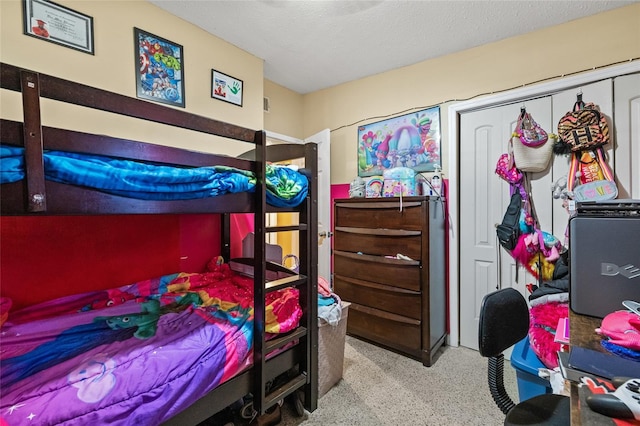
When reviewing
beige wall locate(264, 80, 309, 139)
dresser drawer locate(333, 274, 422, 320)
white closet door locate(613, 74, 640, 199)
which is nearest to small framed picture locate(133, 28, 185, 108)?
beige wall locate(264, 80, 309, 139)

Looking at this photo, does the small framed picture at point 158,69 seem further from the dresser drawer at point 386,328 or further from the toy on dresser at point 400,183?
the dresser drawer at point 386,328

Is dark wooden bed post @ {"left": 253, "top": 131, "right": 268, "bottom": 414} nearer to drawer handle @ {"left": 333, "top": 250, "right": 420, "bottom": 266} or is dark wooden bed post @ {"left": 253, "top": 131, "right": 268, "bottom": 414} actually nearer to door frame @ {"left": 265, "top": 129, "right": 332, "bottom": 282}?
drawer handle @ {"left": 333, "top": 250, "right": 420, "bottom": 266}

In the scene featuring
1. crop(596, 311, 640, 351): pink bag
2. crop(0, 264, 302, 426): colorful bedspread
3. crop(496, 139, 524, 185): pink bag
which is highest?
crop(496, 139, 524, 185): pink bag

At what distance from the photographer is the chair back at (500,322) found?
108 centimetres

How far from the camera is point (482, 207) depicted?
2508 millimetres

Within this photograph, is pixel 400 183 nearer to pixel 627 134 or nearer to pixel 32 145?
pixel 627 134

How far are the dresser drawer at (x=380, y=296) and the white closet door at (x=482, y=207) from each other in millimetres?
623

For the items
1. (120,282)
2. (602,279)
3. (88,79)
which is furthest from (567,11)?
(120,282)

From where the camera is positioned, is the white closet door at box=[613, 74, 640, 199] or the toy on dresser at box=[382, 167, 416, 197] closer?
the white closet door at box=[613, 74, 640, 199]

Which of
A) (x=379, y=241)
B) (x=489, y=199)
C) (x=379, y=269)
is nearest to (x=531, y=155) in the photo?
(x=489, y=199)

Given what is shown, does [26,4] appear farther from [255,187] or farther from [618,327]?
[618,327]

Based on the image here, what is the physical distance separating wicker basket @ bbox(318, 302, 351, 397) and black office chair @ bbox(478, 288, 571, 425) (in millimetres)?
991

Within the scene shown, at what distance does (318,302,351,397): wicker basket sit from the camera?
6.14 ft

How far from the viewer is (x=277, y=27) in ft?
7.23
